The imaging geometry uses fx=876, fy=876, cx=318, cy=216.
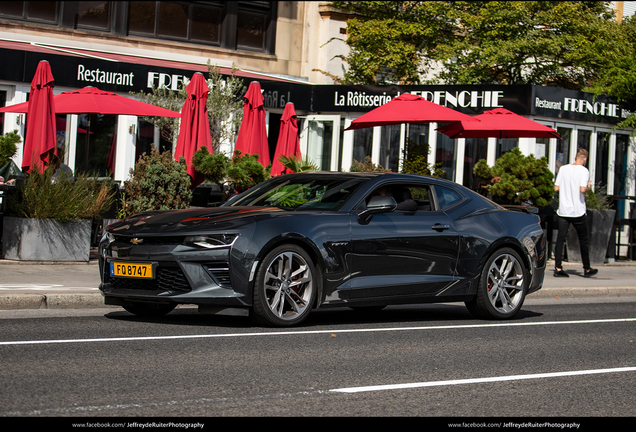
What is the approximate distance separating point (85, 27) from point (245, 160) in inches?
517

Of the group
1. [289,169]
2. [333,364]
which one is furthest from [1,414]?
[289,169]

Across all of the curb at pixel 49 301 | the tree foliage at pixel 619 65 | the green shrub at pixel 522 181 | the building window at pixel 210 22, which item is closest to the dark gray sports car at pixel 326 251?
the curb at pixel 49 301

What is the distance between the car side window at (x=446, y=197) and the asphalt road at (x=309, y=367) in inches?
49.7

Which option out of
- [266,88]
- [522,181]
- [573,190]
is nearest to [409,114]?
[522,181]

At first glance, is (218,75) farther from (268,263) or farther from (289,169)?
(268,263)

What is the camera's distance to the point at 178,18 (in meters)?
26.7

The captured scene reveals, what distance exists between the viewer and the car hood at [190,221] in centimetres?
759

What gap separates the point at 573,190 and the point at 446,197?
20.6 ft

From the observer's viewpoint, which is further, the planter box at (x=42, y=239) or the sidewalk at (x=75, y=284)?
the planter box at (x=42, y=239)

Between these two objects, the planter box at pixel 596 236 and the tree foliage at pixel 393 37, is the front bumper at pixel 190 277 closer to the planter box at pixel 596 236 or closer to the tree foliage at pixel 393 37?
the planter box at pixel 596 236

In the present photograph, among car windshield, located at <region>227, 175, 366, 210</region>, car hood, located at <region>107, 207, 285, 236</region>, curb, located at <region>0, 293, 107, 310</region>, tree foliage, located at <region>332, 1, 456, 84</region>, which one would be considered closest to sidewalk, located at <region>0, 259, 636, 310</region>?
curb, located at <region>0, 293, 107, 310</region>

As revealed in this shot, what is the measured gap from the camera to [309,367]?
619 centimetres

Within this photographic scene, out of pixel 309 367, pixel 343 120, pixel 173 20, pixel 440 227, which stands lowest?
pixel 309 367

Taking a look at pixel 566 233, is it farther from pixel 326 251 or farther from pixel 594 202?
pixel 326 251
